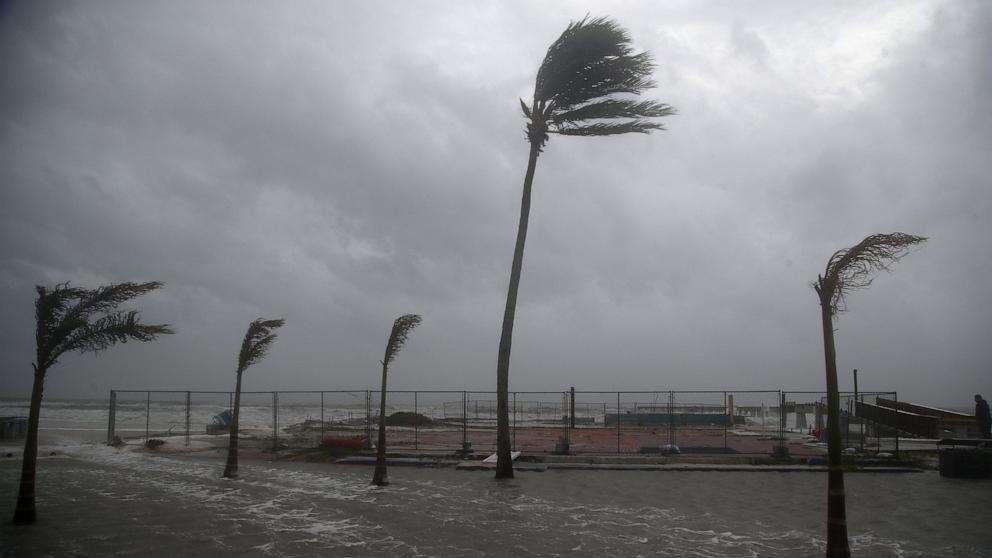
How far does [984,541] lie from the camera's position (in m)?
11.1

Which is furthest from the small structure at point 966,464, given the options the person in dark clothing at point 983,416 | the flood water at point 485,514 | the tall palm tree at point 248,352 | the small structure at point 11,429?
the small structure at point 11,429

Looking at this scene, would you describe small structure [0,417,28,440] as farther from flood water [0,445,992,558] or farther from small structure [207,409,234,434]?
flood water [0,445,992,558]

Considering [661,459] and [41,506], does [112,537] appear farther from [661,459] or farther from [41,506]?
[661,459]

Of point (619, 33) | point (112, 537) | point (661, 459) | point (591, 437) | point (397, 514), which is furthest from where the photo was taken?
point (591, 437)

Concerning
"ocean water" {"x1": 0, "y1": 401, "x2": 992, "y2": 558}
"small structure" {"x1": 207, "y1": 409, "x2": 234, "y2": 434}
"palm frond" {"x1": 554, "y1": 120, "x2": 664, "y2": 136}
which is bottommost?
"small structure" {"x1": 207, "y1": 409, "x2": 234, "y2": 434}

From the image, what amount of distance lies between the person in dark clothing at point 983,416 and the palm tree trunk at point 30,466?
31269 millimetres

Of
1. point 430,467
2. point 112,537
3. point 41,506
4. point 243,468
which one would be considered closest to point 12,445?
point 243,468

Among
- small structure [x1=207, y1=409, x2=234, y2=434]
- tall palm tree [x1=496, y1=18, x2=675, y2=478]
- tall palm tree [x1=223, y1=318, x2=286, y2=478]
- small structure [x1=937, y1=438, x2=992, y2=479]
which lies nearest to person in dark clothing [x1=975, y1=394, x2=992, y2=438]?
small structure [x1=937, y1=438, x2=992, y2=479]

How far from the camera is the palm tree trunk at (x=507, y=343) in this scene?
60.4 ft

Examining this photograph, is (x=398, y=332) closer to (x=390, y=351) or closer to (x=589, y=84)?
(x=390, y=351)

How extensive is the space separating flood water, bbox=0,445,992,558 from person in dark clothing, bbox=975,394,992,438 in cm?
876

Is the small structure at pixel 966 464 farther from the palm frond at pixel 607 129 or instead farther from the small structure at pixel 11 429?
the small structure at pixel 11 429

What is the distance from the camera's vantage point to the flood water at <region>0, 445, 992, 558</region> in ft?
34.9

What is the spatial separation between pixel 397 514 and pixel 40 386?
7.17 metres
